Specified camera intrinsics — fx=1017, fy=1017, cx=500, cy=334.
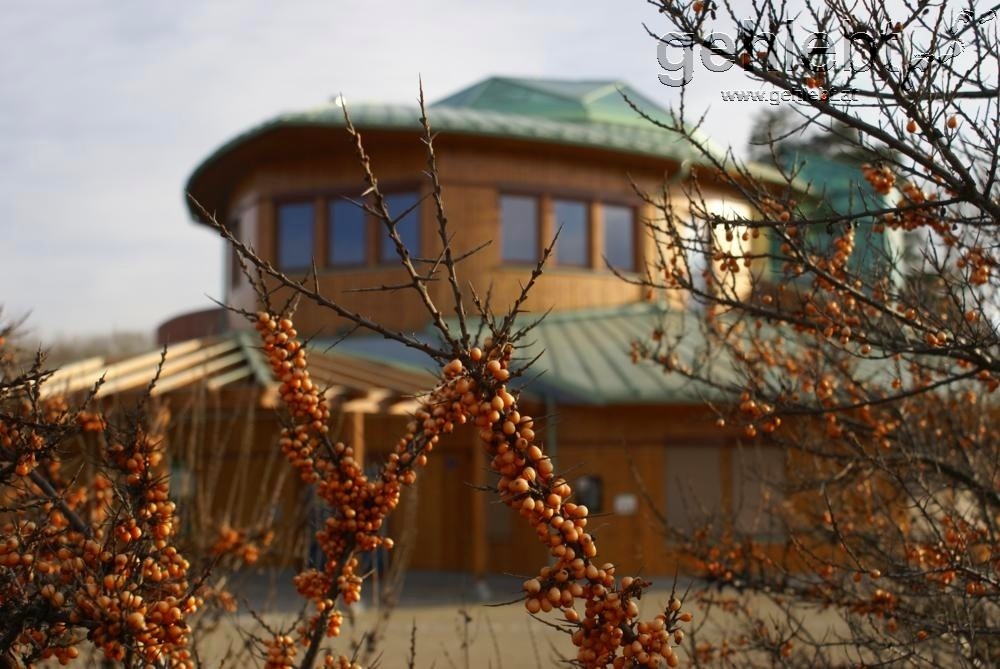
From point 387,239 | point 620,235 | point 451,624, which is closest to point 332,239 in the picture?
point 387,239

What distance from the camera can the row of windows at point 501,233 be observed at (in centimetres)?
1886

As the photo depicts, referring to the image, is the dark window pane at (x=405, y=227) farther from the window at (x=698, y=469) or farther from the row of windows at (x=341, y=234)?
the window at (x=698, y=469)

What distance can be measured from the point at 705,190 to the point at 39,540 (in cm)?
1939

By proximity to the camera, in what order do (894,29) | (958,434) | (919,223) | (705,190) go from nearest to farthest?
1. (894,29)
2. (919,223)
3. (958,434)
4. (705,190)

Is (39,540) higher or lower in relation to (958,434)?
lower

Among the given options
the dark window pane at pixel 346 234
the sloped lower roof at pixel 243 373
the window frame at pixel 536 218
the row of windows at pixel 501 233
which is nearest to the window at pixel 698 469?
the row of windows at pixel 501 233

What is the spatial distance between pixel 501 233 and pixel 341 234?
3016 mm

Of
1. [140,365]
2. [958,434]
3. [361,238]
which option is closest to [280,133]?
[361,238]

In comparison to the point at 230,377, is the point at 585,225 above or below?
above

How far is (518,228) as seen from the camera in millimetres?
19188

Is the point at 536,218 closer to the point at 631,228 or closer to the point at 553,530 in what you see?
the point at 631,228

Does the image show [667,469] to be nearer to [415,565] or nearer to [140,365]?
[415,565]

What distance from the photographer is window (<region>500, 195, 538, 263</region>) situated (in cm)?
1908

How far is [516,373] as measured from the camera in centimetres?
306
